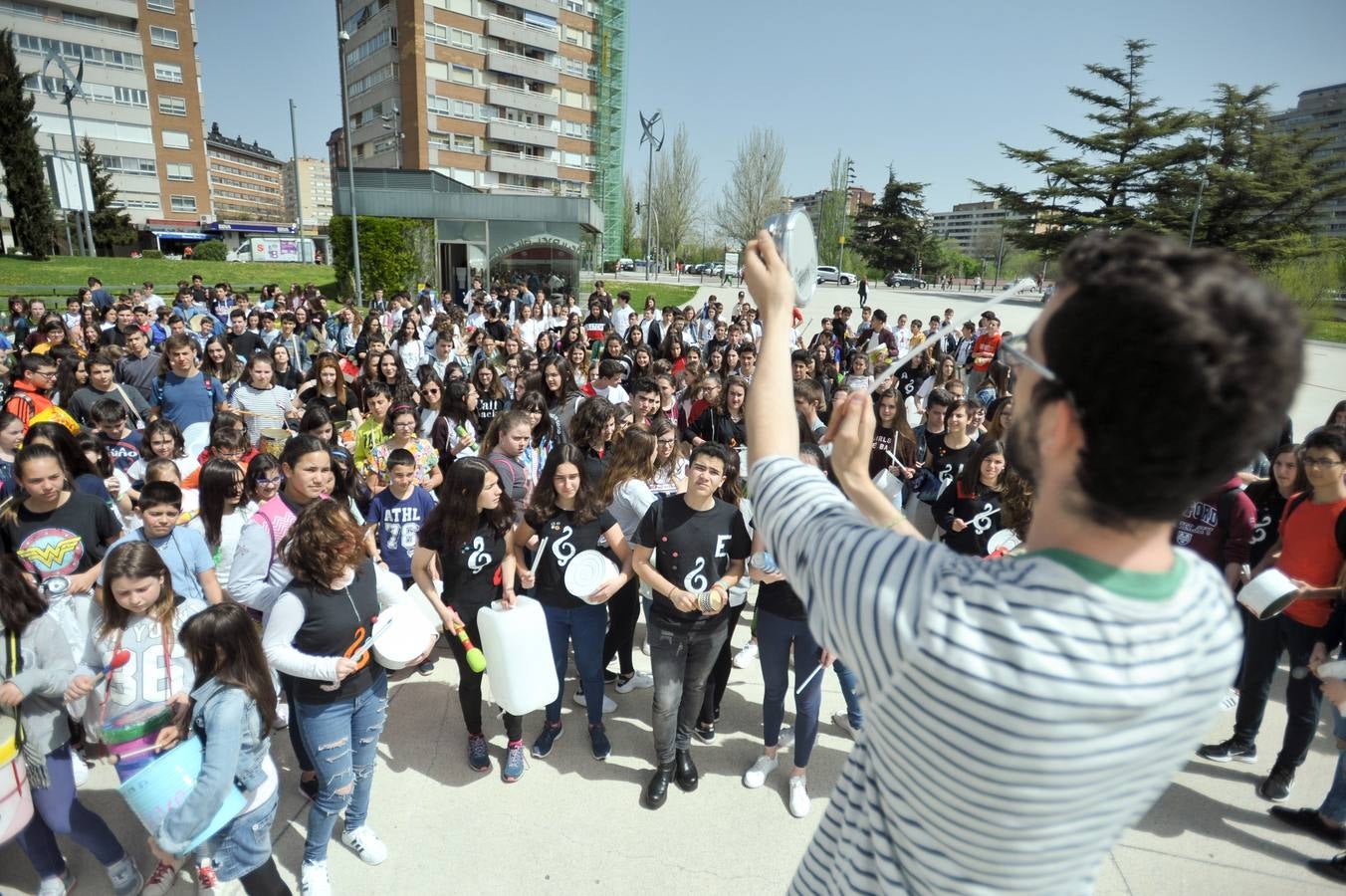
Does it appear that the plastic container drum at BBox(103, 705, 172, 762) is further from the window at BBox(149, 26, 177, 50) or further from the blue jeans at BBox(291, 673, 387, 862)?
the window at BBox(149, 26, 177, 50)

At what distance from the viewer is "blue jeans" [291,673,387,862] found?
308 cm

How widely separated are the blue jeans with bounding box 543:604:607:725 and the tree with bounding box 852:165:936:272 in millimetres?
62196

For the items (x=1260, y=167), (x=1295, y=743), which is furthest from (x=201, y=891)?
(x=1260, y=167)

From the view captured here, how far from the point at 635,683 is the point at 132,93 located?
72612 millimetres

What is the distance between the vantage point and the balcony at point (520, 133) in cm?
5222

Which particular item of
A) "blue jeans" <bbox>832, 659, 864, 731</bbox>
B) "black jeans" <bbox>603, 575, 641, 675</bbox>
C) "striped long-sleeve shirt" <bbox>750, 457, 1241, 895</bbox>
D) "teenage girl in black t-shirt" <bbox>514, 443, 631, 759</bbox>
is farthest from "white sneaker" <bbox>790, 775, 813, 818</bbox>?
"striped long-sleeve shirt" <bbox>750, 457, 1241, 895</bbox>

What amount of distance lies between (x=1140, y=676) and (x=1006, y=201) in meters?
49.8

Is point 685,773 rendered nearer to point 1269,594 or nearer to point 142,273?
point 1269,594

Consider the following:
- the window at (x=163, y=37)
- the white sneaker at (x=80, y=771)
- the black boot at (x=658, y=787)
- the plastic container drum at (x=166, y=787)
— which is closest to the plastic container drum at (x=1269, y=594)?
the black boot at (x=658, y=787)

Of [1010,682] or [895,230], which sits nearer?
[1010,682]

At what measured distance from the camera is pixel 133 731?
112 inches

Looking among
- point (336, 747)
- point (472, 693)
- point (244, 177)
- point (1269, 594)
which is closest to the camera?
point (336, 747)

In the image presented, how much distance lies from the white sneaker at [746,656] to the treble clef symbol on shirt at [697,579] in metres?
1.74

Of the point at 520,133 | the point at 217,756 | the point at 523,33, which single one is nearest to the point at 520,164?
the point at 520,133
